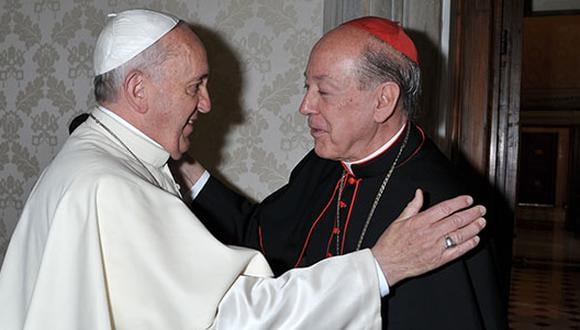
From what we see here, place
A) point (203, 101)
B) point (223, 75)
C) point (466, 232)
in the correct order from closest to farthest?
point (466, 232)
point (203, 101)
point (223, 75)

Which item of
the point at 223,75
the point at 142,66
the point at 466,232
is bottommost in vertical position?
the point at 466,232

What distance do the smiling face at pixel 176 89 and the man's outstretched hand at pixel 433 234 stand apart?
693 mm

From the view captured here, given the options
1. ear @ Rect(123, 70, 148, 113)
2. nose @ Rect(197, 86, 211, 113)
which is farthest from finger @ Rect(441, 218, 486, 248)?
ear @ Rect(123, 70, 148, 113)

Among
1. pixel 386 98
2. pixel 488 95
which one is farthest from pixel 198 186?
pixel 488 95

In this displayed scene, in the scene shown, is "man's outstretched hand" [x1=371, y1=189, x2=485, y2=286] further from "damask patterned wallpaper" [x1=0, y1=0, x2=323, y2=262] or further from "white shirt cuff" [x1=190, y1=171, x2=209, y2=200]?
"damask patterned wallpaper" [x1=0, y1=0, x2=323, y2=262]

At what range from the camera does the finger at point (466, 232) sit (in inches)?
69.2

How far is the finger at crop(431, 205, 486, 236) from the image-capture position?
176 centimetres

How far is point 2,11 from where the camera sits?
3582 millimetres

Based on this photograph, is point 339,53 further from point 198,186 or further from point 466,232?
point 198,186

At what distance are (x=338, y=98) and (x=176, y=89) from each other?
0.50 metres

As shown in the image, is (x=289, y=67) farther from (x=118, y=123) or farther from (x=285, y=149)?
(x=118, y=123)

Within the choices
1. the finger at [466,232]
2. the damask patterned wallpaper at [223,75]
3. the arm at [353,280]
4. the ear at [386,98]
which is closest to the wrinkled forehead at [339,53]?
the ear at [386,98]

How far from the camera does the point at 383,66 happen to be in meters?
2.19

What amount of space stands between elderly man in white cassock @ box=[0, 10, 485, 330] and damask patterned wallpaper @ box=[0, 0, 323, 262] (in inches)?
47.8
